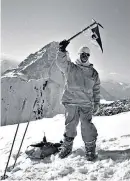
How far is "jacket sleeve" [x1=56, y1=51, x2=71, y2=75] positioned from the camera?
5.29m

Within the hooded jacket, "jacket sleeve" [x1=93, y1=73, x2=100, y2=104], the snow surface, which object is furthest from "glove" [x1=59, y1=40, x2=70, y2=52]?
the snow surface

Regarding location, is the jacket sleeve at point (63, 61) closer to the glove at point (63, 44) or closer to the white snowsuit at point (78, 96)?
the white snowsuit at point (78, 96)

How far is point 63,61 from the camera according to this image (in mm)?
5379

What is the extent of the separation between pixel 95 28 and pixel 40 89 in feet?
380

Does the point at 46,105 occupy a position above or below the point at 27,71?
below

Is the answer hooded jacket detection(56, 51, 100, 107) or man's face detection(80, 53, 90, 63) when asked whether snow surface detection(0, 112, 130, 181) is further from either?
man's face detection(80, 53, 90, 63)

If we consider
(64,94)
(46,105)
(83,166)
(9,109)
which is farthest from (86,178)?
(46,105)

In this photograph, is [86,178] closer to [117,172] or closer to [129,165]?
[117,172]

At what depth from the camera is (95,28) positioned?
230 inches

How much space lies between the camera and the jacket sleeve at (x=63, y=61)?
208 inches

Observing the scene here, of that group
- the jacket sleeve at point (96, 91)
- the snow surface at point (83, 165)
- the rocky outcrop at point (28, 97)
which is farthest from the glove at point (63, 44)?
the rocky outcrop at point (28, 97)

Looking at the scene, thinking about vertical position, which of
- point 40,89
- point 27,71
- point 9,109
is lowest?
point 9,109

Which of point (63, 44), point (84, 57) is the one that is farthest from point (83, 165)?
point (63, 44)

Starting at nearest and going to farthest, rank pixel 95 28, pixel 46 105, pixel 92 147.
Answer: pixel 92 147 → pixel 95 28 → pixel 46 105
